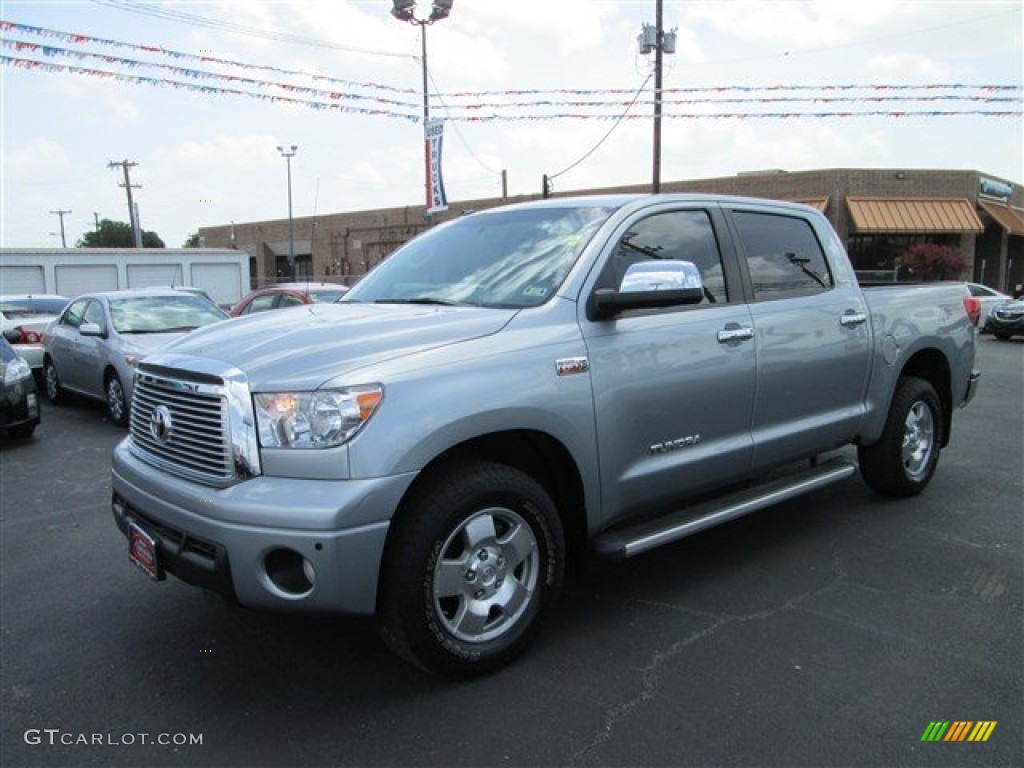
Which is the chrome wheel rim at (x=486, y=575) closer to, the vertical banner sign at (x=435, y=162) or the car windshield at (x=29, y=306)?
the car windshield at (x=29, y=306)

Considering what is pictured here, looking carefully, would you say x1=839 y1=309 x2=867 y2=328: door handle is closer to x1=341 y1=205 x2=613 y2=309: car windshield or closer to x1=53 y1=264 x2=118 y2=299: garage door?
x1=341 y1=205 x2=613 y2=309: car windshield

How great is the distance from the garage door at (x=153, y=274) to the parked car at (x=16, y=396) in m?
19.2

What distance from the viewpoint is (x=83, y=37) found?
38.5 ft

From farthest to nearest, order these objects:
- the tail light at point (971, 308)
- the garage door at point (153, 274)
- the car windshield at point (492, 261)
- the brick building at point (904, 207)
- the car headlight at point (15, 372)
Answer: the brick building at point (904, 207), the garage door at point (153, 274), the car headlight at point (15, 372), the tail light at point (971, 308), the car windshield at point (492, 261)

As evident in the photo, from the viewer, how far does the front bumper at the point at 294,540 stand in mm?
2672

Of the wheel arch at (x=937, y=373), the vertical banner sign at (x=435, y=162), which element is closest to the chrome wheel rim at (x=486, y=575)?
the wheel arch at (x=937, y=373)

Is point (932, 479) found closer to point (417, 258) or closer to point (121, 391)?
point (417, 258)

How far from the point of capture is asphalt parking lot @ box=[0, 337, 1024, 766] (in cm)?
273

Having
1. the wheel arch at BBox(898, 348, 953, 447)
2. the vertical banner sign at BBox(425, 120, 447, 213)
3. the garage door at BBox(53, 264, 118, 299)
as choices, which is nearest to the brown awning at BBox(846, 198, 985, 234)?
the vertical banner sign at BBox(425, 120, 447, 213)

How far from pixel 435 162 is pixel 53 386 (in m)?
9.75

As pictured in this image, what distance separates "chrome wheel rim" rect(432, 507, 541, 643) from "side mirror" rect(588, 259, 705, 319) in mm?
979

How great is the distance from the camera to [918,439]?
557 centimetres

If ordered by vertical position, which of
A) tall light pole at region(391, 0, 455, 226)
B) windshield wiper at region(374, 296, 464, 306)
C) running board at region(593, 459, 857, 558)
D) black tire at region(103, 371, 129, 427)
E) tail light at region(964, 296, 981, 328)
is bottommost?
black tire at region(103, 371, 129, 427)

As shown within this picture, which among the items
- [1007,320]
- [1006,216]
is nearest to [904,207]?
[1006,216]
